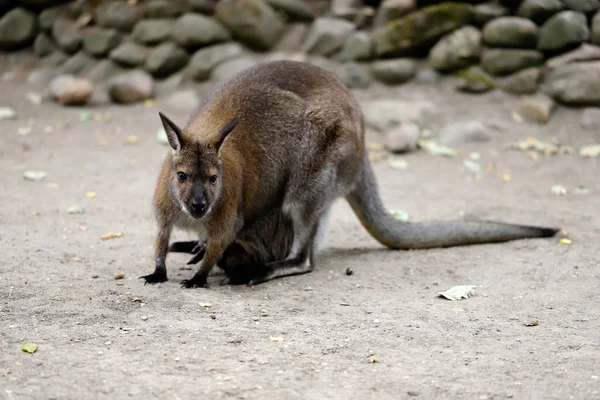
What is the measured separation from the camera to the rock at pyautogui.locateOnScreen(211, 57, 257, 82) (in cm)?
936

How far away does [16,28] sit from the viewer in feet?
34.8

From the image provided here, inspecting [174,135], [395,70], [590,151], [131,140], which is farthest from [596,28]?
[174,135]

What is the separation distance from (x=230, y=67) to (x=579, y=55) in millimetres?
4027

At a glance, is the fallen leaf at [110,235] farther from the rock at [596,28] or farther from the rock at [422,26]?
the rock at [596,28]

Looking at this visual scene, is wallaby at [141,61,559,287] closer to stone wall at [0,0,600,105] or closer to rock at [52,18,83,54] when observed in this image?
stone wall at [0,0,600,105]

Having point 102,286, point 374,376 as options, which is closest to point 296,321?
point 374,376

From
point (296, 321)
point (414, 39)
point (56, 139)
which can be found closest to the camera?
point (296, 321)

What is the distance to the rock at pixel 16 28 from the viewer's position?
1058cm

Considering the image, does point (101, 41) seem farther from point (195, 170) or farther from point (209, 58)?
point (195, 170)

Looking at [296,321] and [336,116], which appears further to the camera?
[336,116]

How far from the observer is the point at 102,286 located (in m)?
4.54

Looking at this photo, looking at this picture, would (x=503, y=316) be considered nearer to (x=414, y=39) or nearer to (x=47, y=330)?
(x=47, y=330)

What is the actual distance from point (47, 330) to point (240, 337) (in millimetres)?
939

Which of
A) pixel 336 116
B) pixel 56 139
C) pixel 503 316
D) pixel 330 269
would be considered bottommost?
pixel 56 139
